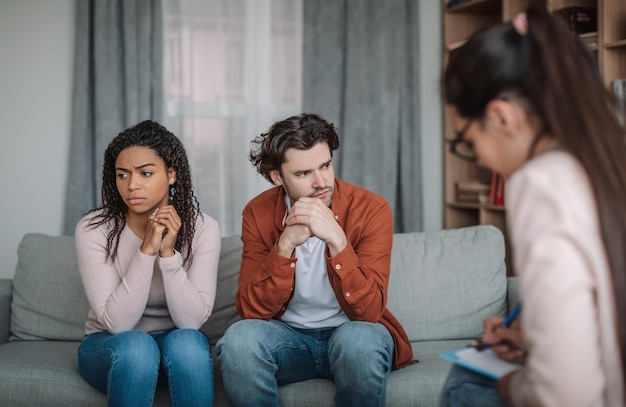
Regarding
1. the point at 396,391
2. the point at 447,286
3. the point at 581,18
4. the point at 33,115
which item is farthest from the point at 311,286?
the point at 33,115

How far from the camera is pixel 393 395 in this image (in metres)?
2.00

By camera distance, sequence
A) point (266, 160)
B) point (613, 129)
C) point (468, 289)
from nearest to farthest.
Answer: point (613, 129)
point (266, 160)
point (468, 289)

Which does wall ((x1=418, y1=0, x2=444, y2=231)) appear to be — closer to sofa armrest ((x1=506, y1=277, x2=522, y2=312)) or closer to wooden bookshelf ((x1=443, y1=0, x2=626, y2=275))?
wooden bookshelf ((x1=443, y1=0, x2=626, y2=275))

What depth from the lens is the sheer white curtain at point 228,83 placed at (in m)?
3.69

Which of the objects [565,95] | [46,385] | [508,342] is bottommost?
[46,385]

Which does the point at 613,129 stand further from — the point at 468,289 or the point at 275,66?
the point at 275,66

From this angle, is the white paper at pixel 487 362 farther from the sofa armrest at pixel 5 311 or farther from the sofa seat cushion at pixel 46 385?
the sofa armrest at pixel 5 311

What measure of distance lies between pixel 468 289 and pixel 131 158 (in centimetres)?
121

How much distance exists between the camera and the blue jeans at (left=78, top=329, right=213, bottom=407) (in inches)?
73.3

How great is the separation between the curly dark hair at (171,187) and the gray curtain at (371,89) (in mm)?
1726

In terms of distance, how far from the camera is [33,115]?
3578 mm

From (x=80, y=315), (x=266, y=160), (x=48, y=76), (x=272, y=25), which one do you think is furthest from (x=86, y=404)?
(x=272, y=25)

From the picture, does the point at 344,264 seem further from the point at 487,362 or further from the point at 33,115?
the point at 33,115

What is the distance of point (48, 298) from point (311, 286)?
1.03 metres
